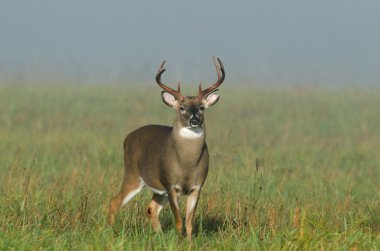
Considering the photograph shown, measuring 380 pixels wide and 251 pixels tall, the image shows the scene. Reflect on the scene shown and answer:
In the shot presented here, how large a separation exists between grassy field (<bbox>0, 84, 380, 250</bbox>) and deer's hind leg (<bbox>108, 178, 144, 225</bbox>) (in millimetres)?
101

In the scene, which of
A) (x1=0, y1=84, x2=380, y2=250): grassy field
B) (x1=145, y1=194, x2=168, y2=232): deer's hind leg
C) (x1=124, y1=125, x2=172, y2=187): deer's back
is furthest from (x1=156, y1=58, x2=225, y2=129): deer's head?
(x1=145, y1=194, x2=168, y2=232): deer's hind leg

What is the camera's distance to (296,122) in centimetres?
3012

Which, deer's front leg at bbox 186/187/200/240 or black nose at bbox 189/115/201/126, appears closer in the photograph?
black nose at bbox 189/115/201/126

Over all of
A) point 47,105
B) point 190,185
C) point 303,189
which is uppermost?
point 190,185

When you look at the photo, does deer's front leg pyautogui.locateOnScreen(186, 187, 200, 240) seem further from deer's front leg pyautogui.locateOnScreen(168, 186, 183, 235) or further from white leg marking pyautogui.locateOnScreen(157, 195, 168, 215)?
white leg marking pyautogui.locateOnScreen(157, 195, 168, 215)

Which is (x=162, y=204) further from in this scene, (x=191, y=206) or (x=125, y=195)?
(x=191, y=206)

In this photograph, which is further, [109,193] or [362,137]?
[362,137]

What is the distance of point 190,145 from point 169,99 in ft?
2.23

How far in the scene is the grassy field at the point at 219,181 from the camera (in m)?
8.28

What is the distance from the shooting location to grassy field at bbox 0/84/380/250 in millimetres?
8281

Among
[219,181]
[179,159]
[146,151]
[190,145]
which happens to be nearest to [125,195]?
[146,151]

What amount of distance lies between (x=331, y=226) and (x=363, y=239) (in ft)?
3.69

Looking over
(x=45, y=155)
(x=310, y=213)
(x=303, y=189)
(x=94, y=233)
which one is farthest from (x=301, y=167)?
(x=94, y=233)

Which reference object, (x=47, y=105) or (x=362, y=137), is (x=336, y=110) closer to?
(x=362, y=137)
